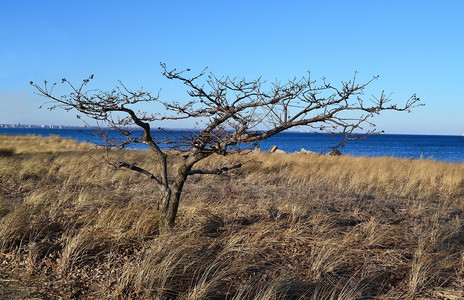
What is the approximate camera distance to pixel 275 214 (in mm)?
6719

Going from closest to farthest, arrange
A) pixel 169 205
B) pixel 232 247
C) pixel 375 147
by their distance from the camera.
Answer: pixel 232 247
pixel 169 205
pixel 375 147

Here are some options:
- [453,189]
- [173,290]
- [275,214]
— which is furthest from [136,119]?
[453,189]

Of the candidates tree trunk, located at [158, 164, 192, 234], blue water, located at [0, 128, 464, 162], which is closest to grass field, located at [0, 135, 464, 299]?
tree trunk, located at [158, 164, 192, 234]

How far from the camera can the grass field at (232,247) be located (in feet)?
13.5

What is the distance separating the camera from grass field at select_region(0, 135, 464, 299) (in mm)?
4117

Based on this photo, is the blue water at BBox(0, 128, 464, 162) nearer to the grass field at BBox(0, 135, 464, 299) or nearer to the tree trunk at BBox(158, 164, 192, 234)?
the tree trunk at BBox(158, 164, 192, 234)

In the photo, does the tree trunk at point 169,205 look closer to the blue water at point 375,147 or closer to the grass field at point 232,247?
the grass field at point 232,247

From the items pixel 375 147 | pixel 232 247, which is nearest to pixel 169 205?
pixel 232 247

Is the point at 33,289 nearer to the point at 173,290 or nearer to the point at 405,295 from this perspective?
the point at 173,290

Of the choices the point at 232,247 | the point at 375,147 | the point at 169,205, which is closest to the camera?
the point at 232,247

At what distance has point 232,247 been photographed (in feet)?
16.6

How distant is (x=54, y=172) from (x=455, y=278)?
10.00 meters

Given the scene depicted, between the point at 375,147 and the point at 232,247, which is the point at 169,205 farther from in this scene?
the point at 375,147

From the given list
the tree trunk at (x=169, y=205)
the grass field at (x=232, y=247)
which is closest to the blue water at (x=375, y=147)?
the tree trunk at (x=169, y=205)
